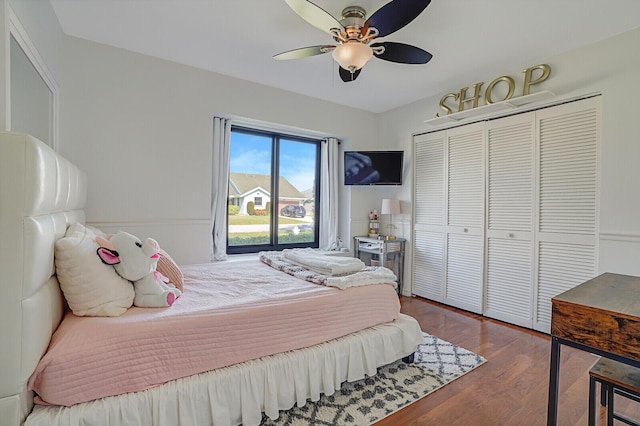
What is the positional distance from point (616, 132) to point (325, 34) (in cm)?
254

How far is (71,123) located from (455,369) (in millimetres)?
3767

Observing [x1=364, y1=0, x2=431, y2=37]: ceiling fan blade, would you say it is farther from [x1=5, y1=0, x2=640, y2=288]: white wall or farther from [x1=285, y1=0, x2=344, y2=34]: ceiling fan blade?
[x1=5, y1=0, x2=640, y2=288]: white wall

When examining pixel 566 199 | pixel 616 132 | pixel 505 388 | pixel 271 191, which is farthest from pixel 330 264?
pixel 616 132

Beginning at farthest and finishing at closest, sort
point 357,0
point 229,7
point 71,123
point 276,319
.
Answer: point 71,123 → point 229,7 → point 357,0 → point 276,319

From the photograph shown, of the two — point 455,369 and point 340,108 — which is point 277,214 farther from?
point 455,369

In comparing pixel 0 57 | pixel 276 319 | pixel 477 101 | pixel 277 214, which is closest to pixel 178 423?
pixel 276 319

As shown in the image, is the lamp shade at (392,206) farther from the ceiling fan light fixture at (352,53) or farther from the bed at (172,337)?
the ceiling fan light fixture at (352,53)

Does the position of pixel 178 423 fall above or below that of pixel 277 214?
below

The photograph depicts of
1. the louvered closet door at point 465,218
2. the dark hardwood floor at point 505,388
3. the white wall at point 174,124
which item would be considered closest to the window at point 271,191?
the white wall at point 174,124

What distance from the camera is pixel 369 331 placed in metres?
2.11

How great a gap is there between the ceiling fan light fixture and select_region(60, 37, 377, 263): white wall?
1.68m

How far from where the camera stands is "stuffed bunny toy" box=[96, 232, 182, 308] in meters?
1.56

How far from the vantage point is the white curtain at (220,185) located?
3.42 m

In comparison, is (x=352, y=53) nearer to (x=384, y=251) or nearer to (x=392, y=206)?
(x=392, y=206)
